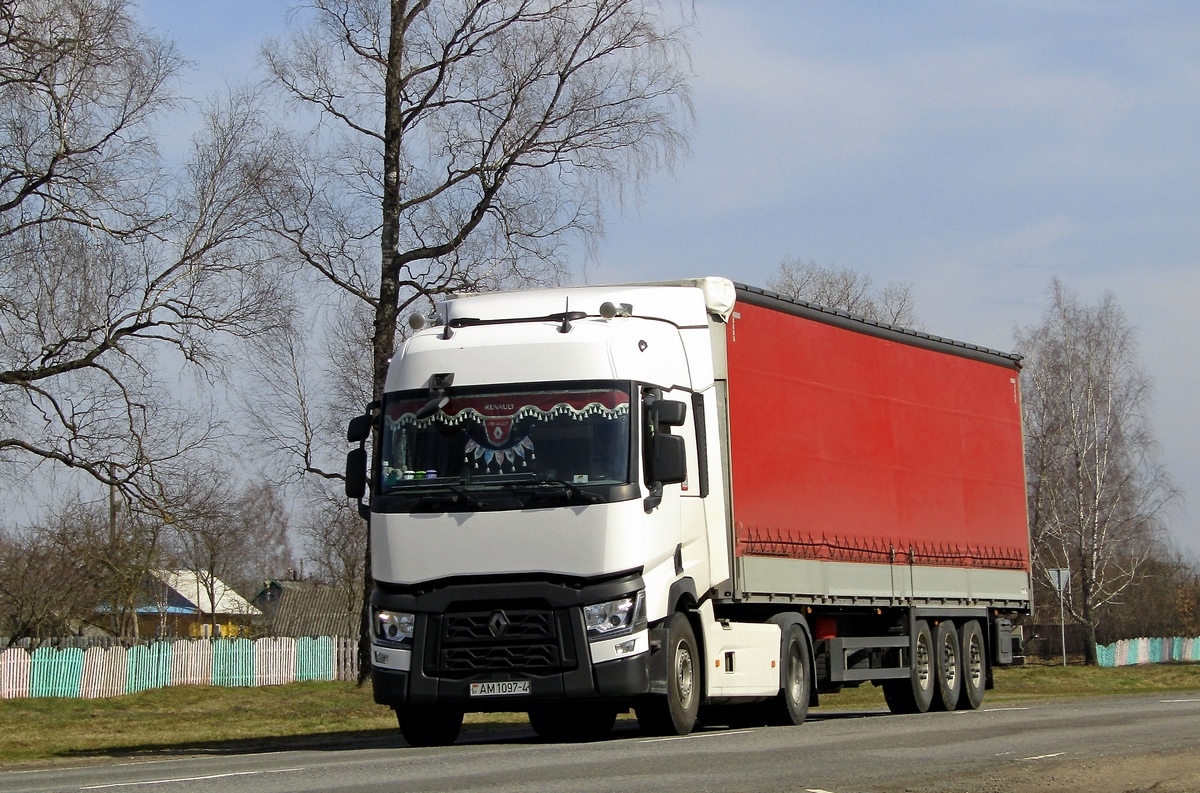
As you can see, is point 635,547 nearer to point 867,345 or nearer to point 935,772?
point 935,772

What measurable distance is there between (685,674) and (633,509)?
1.98m

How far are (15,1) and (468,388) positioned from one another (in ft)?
36.1

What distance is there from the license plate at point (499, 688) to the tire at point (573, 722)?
8.59ft

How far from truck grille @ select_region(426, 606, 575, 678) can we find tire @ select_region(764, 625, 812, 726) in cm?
401

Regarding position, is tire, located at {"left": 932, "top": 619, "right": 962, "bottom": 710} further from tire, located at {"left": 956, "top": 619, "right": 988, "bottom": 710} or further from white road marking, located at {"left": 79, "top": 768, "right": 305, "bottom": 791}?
white road marking, located at {"left": 79, "top": 768, "right": 305, "bottom": 791}

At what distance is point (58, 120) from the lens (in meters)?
22.2

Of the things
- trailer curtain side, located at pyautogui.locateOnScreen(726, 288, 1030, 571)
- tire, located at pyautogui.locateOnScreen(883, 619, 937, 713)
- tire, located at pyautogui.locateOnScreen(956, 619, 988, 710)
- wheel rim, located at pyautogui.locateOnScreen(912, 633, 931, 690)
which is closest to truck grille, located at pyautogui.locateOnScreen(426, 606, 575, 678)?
trailer curtain side, located at pyautogui.locateOnScreen(726, 288, 1030, 571)

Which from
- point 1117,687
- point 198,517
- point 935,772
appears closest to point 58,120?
point 198,517

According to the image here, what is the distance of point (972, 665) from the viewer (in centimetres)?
2136

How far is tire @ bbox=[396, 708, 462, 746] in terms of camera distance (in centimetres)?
1443

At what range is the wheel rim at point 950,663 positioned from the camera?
2070cm

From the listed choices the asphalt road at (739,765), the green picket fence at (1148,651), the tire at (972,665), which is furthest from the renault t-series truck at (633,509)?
the green picket fence at (1148,651)

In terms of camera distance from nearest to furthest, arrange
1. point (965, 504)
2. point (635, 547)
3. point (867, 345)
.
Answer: point (635, 547) < point (867, 345) < point (965, 504)

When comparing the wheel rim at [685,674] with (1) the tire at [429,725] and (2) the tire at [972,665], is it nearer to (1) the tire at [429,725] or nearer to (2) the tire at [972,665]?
(1) the tire at [429,725]
